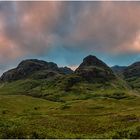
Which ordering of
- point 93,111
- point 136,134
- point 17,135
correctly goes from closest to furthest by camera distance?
point 17,135 < point 136,134 < point 93,111

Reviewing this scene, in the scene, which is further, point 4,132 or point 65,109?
point 65,109

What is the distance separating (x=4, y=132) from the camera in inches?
1962

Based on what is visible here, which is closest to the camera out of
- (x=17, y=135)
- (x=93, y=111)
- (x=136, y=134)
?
(x=17, y=135)

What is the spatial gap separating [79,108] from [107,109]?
15.2m

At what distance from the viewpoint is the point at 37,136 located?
5069cm

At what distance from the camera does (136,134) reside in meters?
61.5

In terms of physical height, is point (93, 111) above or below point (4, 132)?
above

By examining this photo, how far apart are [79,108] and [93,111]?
12.5 meters

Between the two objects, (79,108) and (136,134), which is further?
(79,108)

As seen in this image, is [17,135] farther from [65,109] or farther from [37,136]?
[65,109]

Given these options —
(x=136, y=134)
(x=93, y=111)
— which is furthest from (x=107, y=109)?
(x=136, y=134)

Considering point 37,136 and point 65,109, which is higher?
point 65,109

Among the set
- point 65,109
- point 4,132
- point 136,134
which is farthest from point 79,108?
point 4,132

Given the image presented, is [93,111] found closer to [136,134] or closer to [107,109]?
[107,109]
